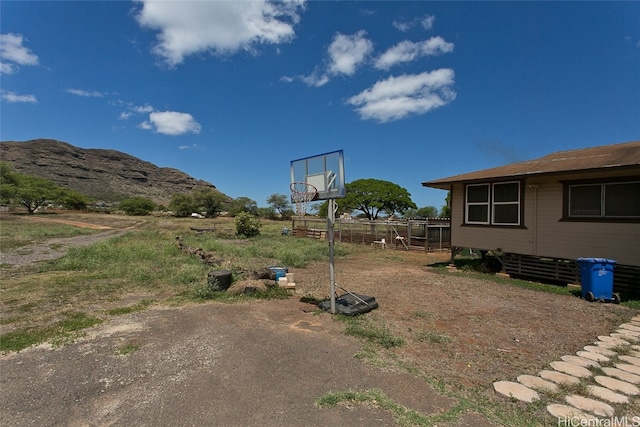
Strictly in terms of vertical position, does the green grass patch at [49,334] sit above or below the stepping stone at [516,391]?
below

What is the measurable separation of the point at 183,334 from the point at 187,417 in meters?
2.21

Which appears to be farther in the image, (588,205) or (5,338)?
(588,205)

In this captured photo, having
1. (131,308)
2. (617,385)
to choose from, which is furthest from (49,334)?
(617,385)

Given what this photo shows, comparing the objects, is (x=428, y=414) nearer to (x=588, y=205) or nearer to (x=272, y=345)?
(x=272, y=345)

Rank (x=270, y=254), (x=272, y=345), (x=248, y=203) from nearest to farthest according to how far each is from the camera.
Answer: (x=272, y=345) < (x=270, y=254) < (x=248, y=203)

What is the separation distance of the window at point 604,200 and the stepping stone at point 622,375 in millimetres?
5780

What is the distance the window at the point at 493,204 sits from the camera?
964cm

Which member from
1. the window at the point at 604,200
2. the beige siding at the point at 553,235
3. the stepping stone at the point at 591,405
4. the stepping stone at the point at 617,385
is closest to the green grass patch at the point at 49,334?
the stepping stone at the point at 591,405

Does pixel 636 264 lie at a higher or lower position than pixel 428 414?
higher

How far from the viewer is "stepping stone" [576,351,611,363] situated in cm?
377

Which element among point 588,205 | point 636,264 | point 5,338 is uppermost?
point 588,205

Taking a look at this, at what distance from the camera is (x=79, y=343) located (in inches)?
169

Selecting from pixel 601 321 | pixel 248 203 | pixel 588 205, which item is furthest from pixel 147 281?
pixel 248 203

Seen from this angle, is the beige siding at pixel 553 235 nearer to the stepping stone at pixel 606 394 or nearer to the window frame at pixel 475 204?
the window frame at pixel 475 204
